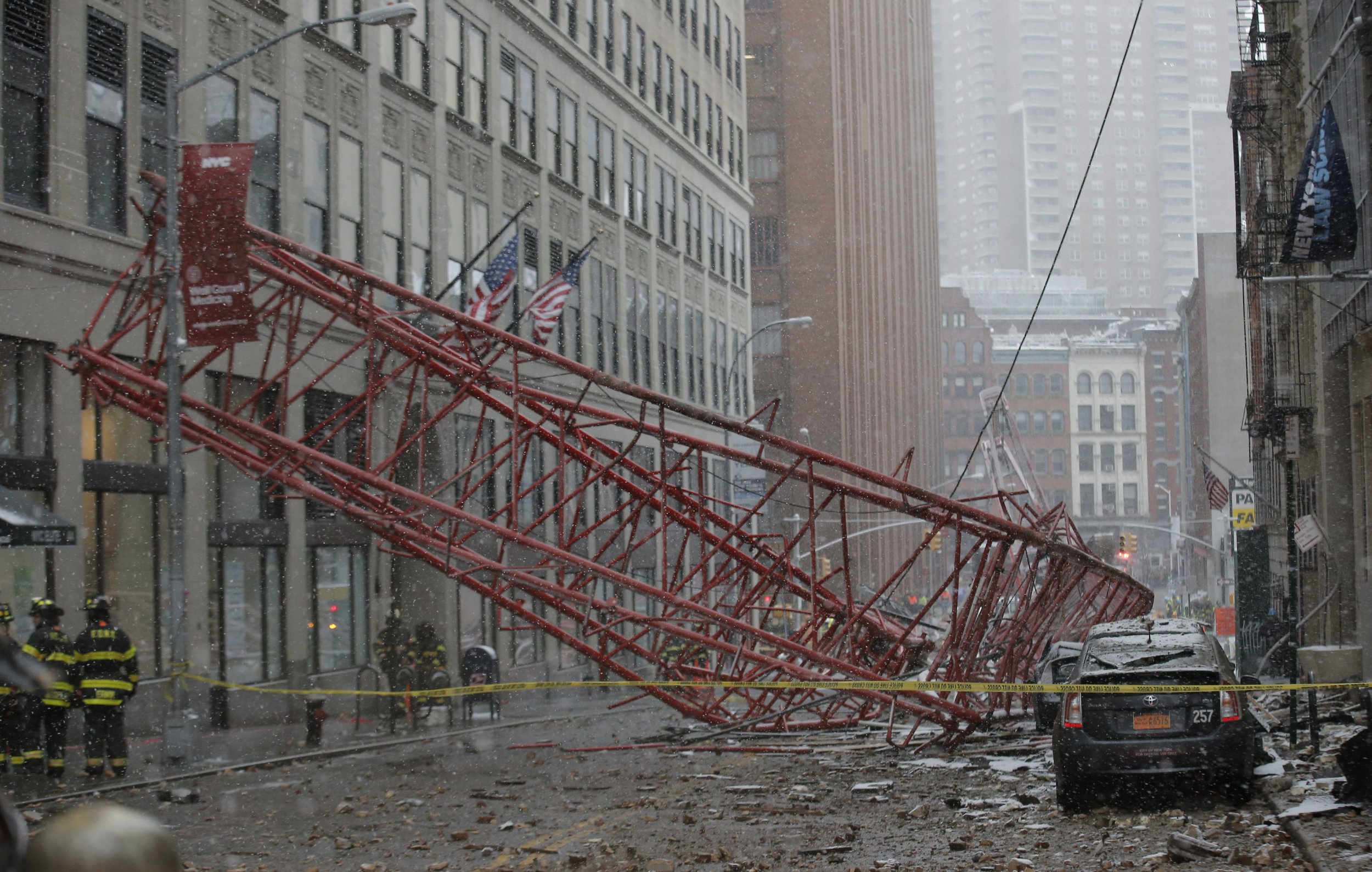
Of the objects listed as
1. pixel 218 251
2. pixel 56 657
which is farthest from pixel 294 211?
pixel 56 657

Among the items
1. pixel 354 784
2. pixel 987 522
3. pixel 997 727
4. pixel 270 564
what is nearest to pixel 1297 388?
pixel 997 727

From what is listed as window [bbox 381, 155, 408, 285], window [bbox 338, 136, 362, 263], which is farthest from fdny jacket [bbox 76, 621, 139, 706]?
window [bbox 381, 155, 408, 285]

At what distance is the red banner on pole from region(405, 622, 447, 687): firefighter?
8.50 metres

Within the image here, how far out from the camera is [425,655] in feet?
83.2

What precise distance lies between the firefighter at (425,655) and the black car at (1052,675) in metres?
10.5

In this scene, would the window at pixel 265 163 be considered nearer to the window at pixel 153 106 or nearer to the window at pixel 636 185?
the window at pixel 153 106

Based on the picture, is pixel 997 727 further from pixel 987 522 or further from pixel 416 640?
pixel 416 640

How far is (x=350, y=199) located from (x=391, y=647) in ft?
29.8

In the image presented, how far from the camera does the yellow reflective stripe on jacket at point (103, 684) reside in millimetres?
15914

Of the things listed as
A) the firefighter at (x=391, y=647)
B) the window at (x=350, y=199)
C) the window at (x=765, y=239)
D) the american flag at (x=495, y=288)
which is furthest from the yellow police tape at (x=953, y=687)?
the window at (x=765, y=239)

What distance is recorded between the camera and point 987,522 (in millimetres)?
17141

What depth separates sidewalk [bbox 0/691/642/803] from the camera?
15.7 m

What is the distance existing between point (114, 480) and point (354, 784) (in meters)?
7.95

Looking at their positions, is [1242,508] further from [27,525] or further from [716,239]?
[27,525]
